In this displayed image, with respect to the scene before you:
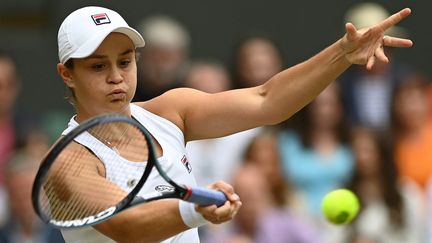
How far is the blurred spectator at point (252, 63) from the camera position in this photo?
10.4m

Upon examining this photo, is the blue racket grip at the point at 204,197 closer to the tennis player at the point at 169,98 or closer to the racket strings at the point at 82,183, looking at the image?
the tennis player at the point at 169,98

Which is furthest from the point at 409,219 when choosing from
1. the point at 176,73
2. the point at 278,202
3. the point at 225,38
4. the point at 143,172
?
the point at 143,172

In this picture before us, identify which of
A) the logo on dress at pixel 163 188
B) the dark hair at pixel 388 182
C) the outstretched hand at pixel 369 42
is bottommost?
the logo on dress at pixel 163 188

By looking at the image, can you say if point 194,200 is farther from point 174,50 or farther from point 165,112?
point 174,50

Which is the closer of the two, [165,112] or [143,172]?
[143,172]

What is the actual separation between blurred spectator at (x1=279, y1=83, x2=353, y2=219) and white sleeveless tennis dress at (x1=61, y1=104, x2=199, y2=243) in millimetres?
3445

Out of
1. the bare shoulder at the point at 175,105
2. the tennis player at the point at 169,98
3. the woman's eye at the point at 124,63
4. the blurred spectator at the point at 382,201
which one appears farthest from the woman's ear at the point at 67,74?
the blurred spectator at the point at 382,201

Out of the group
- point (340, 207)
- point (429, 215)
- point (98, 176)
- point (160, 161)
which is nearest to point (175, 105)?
point (160, 161)

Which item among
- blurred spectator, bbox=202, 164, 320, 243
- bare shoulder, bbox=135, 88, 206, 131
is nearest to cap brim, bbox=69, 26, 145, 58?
bare shoulder, bbox=135, 88, 206, 131

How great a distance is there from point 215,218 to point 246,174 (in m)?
3.79

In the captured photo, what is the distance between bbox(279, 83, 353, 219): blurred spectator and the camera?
981 centimetres

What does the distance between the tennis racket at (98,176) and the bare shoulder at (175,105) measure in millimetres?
392

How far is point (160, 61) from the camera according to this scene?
1082cm

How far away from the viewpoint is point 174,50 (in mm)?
10922
